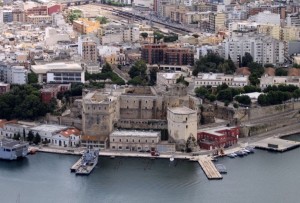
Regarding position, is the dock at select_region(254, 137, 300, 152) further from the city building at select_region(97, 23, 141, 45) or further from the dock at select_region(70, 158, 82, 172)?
the city building at select_region(97, 23, 141, 45)

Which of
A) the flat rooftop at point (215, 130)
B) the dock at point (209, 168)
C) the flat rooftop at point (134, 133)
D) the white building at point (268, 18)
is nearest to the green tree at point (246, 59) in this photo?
the white building at point (268, 18)

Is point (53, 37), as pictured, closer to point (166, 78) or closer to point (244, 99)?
point (166, 78)

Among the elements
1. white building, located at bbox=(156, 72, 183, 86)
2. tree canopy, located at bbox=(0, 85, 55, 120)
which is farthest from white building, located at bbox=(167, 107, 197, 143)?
white building, located at bbox=(156, 72, 183, 86)

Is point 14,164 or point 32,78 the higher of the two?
point 32,78

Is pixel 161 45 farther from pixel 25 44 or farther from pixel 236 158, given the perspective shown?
pixel 236 158

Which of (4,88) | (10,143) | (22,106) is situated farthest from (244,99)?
(4,88)

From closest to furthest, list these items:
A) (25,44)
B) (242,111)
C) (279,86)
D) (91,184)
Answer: (91,184), (242,111), (279,86), (25,44)

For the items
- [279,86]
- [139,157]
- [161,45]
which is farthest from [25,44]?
[139,157]
